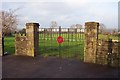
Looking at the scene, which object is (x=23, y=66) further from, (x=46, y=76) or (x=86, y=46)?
(x=86, y=46)

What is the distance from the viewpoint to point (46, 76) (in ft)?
26.2

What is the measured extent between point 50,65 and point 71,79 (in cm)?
282

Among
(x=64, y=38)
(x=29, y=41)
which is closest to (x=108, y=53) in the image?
(x=29, y=41)

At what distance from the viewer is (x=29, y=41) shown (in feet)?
43.2

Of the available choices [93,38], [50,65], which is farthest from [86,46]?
[50,65]

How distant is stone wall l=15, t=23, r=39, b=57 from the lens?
42.8 feet

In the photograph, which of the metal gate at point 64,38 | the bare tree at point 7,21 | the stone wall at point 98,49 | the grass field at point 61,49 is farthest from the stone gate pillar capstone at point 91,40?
→ the bare tree at point 7,21

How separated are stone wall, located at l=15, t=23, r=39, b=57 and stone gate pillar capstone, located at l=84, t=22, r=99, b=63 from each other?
3500 mm

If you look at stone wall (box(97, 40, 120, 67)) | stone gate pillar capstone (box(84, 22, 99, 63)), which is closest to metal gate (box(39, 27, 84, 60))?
stone gate pillar capstone (box(84, 22, 99, 63))

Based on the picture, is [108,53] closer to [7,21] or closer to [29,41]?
[29,41]

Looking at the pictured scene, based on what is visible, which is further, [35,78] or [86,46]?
[86,46]

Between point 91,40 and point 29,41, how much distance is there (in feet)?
13.4

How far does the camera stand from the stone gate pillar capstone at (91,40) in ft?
35.4

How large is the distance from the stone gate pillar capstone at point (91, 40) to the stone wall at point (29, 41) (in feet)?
11.5
